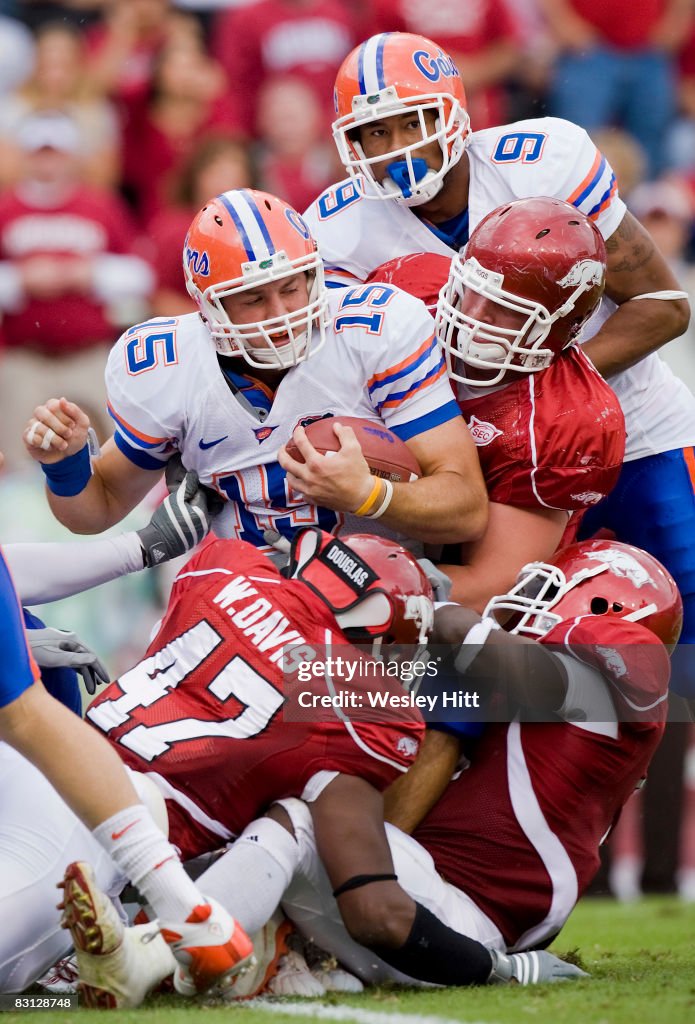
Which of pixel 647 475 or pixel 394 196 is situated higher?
pixel 394 196

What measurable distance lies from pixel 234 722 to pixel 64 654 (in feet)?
2.09

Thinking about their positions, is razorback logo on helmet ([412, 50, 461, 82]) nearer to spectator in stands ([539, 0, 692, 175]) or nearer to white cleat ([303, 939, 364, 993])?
white cleat ([303, 939, 364, 993])

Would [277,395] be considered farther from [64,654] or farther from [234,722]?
[234,722]

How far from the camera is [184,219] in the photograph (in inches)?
294

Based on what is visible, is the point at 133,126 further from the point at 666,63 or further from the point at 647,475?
the point at 647,475

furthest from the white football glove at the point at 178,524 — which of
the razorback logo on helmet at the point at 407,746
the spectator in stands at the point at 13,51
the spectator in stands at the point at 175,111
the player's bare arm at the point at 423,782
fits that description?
the spectator in stands at the point at 13,51

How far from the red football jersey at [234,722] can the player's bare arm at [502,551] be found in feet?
1.73

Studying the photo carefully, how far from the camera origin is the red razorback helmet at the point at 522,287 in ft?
12.4

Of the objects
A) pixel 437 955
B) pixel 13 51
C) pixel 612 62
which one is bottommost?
pixel 437 955

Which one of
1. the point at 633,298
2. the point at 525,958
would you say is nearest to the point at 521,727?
the point at 525,958

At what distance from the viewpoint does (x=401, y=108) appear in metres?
4.08

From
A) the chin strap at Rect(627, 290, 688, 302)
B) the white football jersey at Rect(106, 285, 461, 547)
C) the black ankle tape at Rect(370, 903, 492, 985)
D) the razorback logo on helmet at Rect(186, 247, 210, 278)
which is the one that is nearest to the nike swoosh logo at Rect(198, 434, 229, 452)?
the white football jersey at Rect(106, 285, 461, 547)

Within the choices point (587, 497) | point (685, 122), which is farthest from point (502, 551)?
point (685, 122)

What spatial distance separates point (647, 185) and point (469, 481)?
5.28 metres
